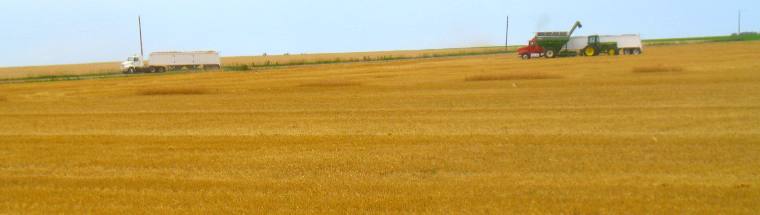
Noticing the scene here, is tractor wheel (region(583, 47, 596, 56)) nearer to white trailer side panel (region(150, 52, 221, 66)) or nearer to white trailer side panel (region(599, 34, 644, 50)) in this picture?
white trailer side panel (region(599, 34, 644, 50))

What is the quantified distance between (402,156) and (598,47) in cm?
4653

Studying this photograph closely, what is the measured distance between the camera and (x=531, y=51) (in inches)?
2186

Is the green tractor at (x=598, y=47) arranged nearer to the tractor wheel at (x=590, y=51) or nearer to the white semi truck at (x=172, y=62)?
the tractor wheel at (x=590, y=51)

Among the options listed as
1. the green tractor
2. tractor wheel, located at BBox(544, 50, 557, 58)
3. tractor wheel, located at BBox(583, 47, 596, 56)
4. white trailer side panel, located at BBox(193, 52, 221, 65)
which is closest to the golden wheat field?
tractor wheel, located at BBox(583, 47, 596, 56)

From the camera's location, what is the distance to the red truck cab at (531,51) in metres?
55.3

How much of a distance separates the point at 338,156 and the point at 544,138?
11.3ft

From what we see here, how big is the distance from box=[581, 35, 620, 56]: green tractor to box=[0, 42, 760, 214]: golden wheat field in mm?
34026

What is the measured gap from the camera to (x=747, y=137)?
1155cm

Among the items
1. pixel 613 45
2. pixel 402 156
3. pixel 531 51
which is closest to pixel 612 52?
pixel 613 45

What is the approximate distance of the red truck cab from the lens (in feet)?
181

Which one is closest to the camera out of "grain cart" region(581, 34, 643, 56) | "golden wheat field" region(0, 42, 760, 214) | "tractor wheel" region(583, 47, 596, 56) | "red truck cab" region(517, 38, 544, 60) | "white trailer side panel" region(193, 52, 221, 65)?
"golden wheat field" region(0, 42, 760, 214)

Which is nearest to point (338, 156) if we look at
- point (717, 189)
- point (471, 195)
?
point (471, 195)

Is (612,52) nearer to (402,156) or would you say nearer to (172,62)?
(172,62)

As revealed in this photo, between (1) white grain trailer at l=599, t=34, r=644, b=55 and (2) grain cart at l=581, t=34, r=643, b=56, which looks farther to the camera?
(1) white grain trailer at l=599, t=34, r=644, b=55
